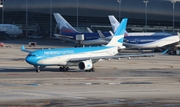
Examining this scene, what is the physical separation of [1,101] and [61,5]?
4837 inches

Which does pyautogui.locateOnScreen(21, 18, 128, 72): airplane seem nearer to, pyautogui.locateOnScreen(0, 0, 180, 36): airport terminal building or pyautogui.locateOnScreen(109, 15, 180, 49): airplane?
pyautogui.locateOnScreen(109, 15, 180, 49): airplane

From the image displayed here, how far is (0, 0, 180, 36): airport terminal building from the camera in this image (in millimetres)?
137250

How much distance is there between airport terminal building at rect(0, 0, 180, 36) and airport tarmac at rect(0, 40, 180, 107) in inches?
3029

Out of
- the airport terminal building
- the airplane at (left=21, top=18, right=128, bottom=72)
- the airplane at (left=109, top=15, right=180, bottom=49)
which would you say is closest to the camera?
the airplane at (left=21, top=18, right=128, bottom=72)

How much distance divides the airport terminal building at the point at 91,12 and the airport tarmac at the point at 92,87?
7692 cm

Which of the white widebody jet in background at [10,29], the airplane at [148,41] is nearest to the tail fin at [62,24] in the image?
the airplane at [148,41]

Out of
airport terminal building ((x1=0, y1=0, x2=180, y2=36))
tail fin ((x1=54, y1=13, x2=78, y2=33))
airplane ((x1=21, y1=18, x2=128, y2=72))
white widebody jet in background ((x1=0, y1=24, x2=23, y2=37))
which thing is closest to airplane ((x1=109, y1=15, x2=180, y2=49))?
tail fin ((x1=54, y1=13, x2=78, y2=33))

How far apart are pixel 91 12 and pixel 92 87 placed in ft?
363

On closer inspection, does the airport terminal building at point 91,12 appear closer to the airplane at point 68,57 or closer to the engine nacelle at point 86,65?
the airplane at point 68,57

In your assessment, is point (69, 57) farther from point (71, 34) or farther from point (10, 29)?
point (10, 29)

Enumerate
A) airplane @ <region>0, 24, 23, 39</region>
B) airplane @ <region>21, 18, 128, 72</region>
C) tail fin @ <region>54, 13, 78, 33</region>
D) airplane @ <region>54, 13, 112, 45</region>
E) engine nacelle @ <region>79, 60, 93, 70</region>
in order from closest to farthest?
1. airplane @ <region>21, 18, 128, 72</region>
2. engine nacelle @ <region>79, 60, 93, 70</region>
3. airplane @ <region>54, 13, 112, 45</region>
4. tail fin @ <region>54, 13, 78, 33</region>
5. airplane @ <region>0, 24, 23, 39</region>

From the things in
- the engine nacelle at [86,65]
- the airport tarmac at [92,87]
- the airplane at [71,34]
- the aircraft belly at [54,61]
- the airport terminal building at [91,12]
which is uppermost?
the airport terminal building at [91,12]

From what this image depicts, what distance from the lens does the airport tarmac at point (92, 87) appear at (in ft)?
105

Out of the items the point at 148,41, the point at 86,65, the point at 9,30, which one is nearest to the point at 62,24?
the point at 148,41
